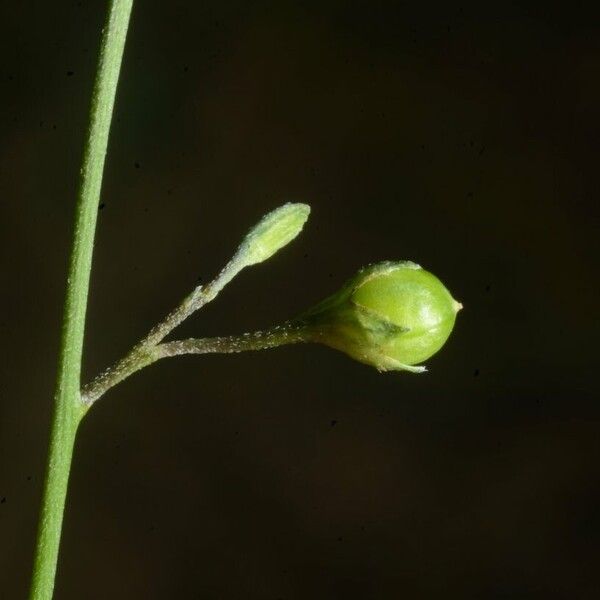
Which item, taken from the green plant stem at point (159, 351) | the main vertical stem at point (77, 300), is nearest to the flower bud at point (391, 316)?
the green plant stem at point (159, 351)

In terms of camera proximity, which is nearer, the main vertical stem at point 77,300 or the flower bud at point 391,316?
the main vertical stem at point 77,300

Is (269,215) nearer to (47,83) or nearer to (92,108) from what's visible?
(92,108)

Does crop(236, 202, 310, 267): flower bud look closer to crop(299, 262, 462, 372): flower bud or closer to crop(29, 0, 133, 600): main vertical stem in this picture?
crop(299, 262, 462, 372): flower bud

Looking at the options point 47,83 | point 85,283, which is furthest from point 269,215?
point 47,83

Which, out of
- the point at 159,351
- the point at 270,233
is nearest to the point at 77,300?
the point at 159,351

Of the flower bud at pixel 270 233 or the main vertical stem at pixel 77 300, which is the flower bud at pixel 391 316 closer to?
the flower bud at pixel 270 233

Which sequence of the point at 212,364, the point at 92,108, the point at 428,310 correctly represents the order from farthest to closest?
the point at 212,364 → the point at 428,310 → the point at 92,108

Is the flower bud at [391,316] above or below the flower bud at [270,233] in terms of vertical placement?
below
